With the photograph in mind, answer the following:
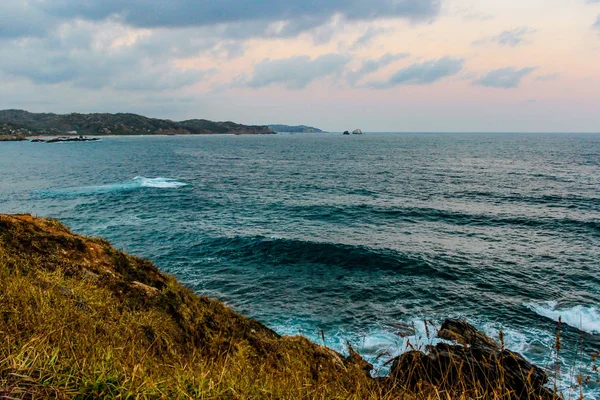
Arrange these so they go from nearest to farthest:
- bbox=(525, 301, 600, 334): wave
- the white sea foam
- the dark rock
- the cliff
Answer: the cliff → the dark rock → bbox=(525, 301, 600, 334): wave → the white sea foam

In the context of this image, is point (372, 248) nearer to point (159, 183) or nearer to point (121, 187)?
point (159, 183)

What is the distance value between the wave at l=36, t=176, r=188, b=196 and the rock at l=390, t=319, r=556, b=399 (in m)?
49.9

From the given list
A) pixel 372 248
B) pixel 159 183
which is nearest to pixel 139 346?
pixel 372 248

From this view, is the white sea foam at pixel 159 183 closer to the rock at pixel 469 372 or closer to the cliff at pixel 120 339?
the cliff at pixel 120 339

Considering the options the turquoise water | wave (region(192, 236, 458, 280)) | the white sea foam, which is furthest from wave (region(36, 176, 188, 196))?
wave (region(192, 236, 458, 280))

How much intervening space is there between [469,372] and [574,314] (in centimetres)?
1225

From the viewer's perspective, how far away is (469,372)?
1086 centimetres

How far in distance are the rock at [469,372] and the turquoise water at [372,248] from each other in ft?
2.01

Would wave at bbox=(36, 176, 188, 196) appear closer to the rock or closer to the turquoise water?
the turquoise water

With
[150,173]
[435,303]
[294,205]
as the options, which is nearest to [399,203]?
[294,205]

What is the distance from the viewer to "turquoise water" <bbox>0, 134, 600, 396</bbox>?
18.4 metres

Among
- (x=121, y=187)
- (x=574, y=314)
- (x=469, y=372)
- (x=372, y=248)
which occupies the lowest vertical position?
(x=574, y=314)

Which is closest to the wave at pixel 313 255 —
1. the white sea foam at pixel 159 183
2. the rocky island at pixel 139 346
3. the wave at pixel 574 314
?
the wave at pixel 574 314

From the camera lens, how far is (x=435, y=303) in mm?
20094
